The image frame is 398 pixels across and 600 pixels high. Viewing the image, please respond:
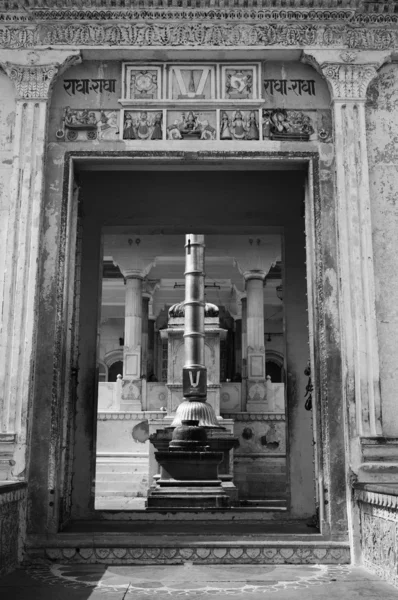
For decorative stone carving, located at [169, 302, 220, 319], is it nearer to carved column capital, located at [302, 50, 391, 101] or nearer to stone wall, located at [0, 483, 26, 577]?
carved column capital, located at [302, 50, 391, 101]

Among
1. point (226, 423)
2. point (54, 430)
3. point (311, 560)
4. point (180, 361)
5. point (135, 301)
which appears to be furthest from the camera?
point (135, 301)

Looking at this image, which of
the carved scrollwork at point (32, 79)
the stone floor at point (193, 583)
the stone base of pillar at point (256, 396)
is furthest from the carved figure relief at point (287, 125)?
the stone base of pillar at point (256, 396)

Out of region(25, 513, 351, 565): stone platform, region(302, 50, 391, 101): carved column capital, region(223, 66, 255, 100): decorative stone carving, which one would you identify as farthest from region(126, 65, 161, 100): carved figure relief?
region(25, 513, 351, 565): stone platform

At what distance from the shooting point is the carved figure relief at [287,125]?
6031 mm

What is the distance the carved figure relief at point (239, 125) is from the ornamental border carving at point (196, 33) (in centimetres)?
62

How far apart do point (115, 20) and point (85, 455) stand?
4563 mm

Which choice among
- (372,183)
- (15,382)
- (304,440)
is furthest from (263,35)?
(304,440)

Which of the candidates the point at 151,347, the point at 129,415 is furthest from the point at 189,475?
the point at 151,347

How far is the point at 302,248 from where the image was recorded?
26.7ft

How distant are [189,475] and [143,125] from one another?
5932 millimetres

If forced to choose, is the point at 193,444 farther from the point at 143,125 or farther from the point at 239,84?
the point at 239,84

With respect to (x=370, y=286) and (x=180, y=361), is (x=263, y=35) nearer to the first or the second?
(x=370, y=286)

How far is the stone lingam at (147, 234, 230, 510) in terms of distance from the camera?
9422 millimetres

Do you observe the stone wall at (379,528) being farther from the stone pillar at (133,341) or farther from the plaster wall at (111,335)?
the plaster wall at (111,335)
